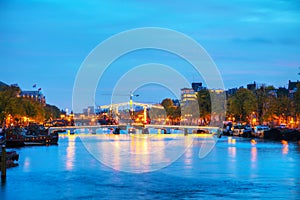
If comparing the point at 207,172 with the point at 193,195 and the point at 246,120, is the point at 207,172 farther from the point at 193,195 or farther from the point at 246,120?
the point at 246,120

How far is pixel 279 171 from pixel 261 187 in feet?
36.7

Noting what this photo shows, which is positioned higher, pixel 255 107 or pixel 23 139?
pixel 255 107

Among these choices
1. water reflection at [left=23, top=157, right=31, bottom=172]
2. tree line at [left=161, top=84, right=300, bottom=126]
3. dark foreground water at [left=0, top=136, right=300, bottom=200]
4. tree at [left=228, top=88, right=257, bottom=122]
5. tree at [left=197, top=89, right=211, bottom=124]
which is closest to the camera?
dark foreground water at [left=0, top=136, right=300, bottom=200]

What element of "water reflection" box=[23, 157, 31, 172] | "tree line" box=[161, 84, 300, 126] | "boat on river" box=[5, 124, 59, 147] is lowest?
"water reflection" box=[23, 157, 31, 172]

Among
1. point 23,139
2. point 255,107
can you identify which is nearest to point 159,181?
point 23,139

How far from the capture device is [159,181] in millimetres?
41906

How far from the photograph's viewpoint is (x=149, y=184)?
4025cm

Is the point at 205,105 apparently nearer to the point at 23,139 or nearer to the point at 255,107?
the point at 255,107

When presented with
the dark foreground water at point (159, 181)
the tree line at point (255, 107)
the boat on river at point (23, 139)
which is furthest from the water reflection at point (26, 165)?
the tree line at point (255, 107)

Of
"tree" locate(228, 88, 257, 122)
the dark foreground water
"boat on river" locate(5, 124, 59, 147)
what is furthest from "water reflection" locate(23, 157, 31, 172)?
"tree" locate(228, 88, 257, 122)

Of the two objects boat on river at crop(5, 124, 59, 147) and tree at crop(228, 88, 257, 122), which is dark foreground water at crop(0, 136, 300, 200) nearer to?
boat on river at crop(5, 124, 59, 147)

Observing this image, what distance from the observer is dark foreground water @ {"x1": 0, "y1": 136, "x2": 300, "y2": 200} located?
3541 centimetres

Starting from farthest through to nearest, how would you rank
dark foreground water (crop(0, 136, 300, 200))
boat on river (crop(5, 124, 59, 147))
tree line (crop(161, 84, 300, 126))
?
tree line (crop(161, 84, 300, 126))
boat on river (crop(5, 124, 59, 147))
dark foreground water (crop(0, 136, 300, 200))

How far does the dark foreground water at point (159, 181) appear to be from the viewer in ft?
116
